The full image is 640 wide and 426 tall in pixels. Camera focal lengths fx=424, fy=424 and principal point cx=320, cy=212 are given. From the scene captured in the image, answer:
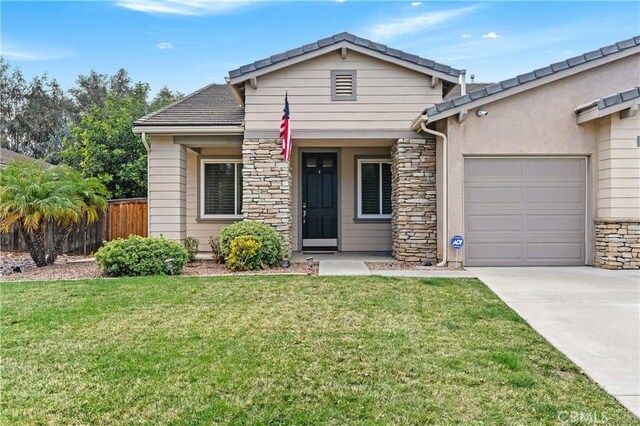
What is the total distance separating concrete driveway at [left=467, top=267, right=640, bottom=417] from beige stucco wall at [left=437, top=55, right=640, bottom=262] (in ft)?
4.85

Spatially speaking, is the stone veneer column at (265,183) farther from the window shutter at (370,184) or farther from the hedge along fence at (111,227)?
the hedge along fence at (111,227)

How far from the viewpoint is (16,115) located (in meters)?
30.9

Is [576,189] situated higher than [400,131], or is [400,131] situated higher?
[400,131]

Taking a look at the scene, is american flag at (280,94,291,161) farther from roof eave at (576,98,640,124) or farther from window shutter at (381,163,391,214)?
roof eave at (576,98,640,124)

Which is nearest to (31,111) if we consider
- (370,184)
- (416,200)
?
(370,184)

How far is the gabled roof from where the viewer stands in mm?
9336

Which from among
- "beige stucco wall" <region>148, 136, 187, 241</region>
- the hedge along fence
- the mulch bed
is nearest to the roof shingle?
"beige stucco wall" <region>148, 136, 187, 241</region>

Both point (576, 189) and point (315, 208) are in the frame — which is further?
point (315, 208)

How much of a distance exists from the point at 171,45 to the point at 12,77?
770 inches

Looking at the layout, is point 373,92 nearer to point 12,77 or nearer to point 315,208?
point 315,208

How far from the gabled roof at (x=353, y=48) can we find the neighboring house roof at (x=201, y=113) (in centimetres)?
117

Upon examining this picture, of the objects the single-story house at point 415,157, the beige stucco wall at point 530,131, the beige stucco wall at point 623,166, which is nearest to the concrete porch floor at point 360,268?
the single-story house at point 415,157

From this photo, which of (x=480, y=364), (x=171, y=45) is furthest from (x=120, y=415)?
(x=171, y=45)

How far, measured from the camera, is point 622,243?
8234mm
